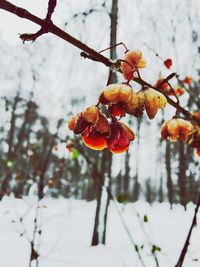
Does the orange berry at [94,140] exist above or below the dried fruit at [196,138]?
below

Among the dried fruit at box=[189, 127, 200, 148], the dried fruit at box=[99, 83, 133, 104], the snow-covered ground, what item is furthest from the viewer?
the snow-covered ground

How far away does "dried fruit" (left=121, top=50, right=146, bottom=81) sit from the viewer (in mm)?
1115

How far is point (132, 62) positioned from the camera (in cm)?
118

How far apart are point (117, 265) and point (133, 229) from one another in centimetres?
335

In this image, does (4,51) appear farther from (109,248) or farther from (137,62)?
(137,62)

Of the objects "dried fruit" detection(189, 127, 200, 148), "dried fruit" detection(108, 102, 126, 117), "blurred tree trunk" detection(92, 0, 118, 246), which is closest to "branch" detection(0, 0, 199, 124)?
"dried fruit" detection(108, 102, 126, 117)

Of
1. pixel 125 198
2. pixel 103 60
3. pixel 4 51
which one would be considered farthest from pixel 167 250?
pixel 4 51

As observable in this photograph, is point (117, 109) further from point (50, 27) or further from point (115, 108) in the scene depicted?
point (50, 27)

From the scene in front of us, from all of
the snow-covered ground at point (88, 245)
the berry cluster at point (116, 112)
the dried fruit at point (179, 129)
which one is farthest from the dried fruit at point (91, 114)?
the snow-covered ground at point (88, 245)

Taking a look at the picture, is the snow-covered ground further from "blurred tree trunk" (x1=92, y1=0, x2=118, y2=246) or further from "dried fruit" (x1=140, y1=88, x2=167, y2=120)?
"dried fruit" (x1=140, y1=88, x2=167, y2=120)

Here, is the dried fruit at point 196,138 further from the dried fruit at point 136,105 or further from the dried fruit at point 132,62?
the dried fruit at point 136,105

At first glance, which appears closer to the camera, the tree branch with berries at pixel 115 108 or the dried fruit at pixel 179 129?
the tree branch with berries at pixel 115 108

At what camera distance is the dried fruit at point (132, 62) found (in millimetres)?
1115

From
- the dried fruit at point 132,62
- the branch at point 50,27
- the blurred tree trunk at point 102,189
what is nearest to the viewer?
the branch at point 50,27
